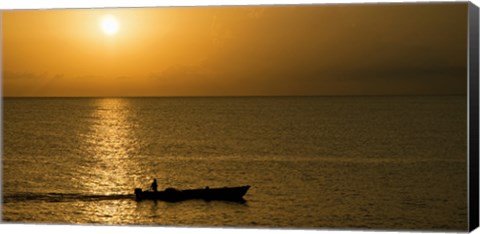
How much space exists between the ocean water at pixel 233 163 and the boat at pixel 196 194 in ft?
0.20

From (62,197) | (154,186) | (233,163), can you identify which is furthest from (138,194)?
(233,163)

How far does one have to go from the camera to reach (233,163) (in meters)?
10.7

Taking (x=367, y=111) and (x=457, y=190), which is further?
(x=367, y=111)

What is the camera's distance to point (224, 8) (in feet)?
33.2

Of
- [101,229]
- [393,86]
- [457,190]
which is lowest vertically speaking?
[101,229]

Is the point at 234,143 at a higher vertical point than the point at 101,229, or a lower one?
higher

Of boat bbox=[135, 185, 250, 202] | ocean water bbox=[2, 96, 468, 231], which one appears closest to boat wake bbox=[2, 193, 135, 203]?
ocean water bbox=[2, 96, 468, 231]

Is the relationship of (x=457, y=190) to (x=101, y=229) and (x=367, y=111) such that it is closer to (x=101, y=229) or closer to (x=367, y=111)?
(x=367, y=111)

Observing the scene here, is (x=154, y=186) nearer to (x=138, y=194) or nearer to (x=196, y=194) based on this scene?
(x=138, y=194)

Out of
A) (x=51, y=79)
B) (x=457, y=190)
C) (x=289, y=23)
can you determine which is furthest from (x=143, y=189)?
(x=457, y=190)

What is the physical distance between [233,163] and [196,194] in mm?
438

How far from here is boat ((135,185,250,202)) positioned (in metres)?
10.5

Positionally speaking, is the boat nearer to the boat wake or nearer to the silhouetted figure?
the silhouetted figure

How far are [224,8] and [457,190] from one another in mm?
2371
